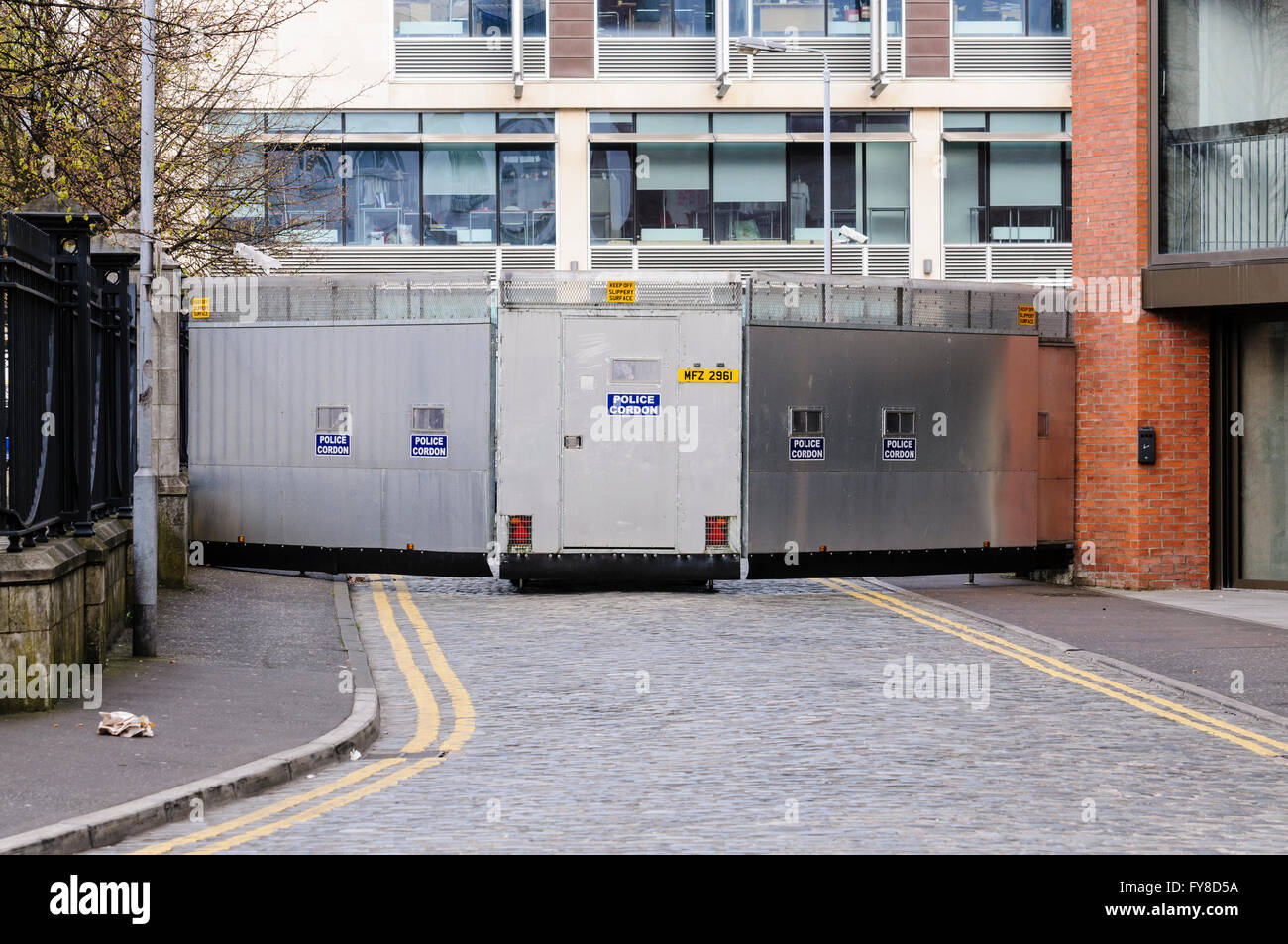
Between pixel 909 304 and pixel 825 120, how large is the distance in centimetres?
→ 1584

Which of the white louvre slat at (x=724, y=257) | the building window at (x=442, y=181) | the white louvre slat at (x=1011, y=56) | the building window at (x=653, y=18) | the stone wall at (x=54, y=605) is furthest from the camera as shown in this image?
the white louvre slat at (x=1011, y=56)

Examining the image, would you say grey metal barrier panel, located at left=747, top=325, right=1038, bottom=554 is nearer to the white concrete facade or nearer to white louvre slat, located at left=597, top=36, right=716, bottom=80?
the white concrete facade

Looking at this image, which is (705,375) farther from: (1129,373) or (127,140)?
(127,140)

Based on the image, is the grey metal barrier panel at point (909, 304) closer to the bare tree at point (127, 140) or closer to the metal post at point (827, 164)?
the bare tree at point (127, 140)

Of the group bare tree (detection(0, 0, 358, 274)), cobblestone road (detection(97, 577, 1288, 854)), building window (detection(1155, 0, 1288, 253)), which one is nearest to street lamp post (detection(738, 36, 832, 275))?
bare tree (detection(0, 0, 358, 274))

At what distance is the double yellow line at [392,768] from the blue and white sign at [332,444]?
4.23 metres

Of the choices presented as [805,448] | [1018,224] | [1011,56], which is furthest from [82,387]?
[1011,56]

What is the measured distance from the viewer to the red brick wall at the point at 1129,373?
20062mm

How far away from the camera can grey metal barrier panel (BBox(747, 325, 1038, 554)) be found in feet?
61.7

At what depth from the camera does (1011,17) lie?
3716 centimetres

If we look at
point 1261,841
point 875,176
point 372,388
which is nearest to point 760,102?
point 875,176

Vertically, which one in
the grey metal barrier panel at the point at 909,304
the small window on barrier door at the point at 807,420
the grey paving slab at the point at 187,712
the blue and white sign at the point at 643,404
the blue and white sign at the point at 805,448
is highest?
the grey metal barrier panel at the point at 909,304

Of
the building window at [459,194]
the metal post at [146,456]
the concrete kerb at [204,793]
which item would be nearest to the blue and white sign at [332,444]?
the metal post at [146,456]

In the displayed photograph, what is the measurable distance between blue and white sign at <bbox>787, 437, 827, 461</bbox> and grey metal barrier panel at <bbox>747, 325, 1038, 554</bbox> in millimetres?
11
